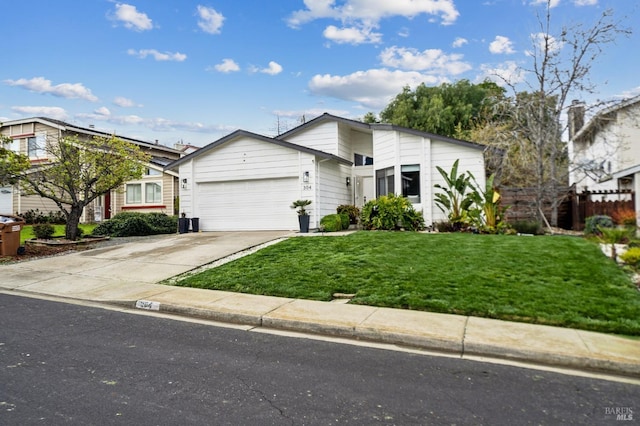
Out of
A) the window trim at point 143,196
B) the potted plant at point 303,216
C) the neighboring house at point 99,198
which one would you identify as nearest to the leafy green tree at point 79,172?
the potted plant at point 303,216

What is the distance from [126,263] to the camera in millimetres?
10328

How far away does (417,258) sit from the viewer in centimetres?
880

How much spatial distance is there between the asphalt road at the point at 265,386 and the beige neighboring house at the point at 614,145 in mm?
13512

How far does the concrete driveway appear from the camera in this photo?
862cm

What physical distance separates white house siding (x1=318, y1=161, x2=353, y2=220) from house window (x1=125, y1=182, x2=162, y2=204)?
515 inches

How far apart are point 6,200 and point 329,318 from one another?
89.7ft

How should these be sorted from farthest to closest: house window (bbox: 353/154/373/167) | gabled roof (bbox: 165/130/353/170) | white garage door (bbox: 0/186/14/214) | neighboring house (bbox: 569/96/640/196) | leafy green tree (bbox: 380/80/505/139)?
leafy green tree (bbox: 380/80/505/139) → white garage door (bbox: 0/186/14/214) → house window (bbox: 353/154/373/167) → gabled roof (bbox: 165/130/353/170) → neighboring house (bbox: 569/96/640/196)

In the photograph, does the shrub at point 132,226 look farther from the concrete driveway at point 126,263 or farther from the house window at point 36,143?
the house window at point 36,143

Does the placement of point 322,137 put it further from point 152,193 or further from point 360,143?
point 152,193

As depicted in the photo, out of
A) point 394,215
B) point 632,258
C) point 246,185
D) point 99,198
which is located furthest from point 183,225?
point 632,258

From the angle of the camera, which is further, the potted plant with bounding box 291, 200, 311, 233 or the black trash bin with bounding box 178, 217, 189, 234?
the black trash bin with bounding box 178, 217, 189, 234

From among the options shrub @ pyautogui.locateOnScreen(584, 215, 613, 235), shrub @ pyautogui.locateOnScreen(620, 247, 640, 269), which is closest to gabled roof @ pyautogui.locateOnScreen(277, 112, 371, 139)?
shrub @ pyautogui.locateOnScreen(584, 215, 613, 235)

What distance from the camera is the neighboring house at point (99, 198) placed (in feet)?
80.7

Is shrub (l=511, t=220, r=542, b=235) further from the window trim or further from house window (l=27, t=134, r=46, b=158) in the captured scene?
house window (l=27, t=134, r=46, b=158)
